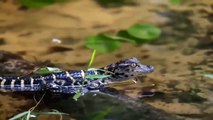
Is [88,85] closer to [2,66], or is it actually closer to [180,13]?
A: [2,66]

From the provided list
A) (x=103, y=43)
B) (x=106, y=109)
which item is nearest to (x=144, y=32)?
(x=103, y=43)

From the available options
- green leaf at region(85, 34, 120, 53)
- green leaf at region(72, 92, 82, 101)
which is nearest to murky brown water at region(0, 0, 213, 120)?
green leaf at region(85, 34, 120, 53)

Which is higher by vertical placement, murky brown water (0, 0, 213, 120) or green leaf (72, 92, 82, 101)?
murky brown water (0, 0, 213, 120)

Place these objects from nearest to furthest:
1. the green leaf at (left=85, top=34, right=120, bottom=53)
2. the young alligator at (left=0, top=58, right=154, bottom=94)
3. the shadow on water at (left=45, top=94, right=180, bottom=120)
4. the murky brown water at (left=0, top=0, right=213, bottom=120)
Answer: the shadow on water at (left=45, top=94, right=180, bottom=120)
the murky brown water at (left=0, top=0, right=213, bottom=120)
the young alligator at (left=0, top=58, right=154, bottom=94)
the green leaf at (left=85, top=34, right=120, bottom=53)

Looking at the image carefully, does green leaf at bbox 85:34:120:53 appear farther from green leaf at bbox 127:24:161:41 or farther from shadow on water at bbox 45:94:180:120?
shadow on water at bbox 45:94:180:120

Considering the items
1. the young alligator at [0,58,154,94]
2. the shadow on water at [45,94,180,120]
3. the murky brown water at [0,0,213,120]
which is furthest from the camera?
the young alligator at [0,58,154,94]

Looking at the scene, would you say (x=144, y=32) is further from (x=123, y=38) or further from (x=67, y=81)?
(x=67, y=81)

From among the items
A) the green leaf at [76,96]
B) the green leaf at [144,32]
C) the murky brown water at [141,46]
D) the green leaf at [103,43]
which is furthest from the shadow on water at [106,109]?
the green leaf at [144,32]
